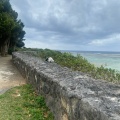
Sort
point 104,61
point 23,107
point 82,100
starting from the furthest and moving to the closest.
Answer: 1. point 104,61
2. point 23,107
3. point 82,100

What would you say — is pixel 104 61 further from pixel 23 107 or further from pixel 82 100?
pixel 82 100

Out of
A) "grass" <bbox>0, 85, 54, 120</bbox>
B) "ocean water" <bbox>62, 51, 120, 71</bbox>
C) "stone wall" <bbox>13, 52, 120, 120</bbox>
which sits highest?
"stone wall" <bbox>13, 52, 120, 120</bbox>

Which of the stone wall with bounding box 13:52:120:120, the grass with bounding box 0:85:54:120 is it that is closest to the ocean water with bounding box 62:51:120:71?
the grass with bounding box 0:85:54:120

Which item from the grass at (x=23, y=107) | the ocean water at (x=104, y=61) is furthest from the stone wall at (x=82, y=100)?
the ocean water at (x=104, y=61)

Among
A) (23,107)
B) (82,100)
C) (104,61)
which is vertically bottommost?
(104,61)

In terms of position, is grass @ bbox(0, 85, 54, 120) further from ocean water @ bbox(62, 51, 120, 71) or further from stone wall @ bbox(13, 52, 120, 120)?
ocean water @ bbox(62, 51, 120, 71)

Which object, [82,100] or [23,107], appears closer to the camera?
[82,100]

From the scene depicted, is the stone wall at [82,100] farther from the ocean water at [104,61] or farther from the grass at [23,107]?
the ocean water at [104,61]

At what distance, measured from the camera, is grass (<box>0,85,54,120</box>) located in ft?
17.0

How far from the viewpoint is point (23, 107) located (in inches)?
232

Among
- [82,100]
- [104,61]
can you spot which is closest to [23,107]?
[82,100]

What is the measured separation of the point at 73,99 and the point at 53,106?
1.63 metres

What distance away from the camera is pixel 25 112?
5.48m

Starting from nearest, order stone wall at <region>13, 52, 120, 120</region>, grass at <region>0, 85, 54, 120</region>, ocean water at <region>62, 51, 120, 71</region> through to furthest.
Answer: stone wall at <region>13, 52, 120, 120</region>
grass at <region>0, 85, 54, 120</region>
ocean water at <region>62, 51, 120, 71</region>
